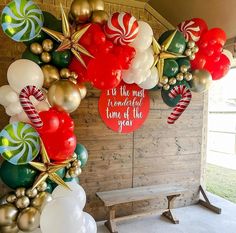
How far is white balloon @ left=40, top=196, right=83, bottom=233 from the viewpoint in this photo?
5.03ft

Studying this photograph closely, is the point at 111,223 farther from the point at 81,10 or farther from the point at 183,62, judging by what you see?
the point at 81,10

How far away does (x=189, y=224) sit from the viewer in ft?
9.89

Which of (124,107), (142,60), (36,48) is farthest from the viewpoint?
(124,107)

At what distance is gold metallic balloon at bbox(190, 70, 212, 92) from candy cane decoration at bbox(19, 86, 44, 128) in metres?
1.50

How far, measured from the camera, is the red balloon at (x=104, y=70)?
174 cm

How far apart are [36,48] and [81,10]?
0.44m

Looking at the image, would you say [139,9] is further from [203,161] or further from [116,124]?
[203,161]

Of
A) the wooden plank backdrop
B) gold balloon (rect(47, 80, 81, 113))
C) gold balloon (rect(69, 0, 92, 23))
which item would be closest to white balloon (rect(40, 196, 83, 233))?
gold balloon (rect(47, 80, 81, 113))

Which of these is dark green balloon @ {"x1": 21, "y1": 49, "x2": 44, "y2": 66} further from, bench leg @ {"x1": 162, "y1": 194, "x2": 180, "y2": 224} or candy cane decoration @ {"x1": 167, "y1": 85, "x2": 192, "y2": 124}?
bench leg @ {"x1": 162, "y1": 194, "x2": 180, "y2": 224}

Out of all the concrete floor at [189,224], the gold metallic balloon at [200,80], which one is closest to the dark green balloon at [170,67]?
the gold metallic balloon at [200,80]

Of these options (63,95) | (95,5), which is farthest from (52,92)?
(95,5)

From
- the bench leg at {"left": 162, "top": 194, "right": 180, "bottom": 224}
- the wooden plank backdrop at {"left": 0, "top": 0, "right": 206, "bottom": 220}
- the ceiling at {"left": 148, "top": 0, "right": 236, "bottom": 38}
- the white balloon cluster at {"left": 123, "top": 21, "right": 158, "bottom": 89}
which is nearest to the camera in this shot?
the white balloon cluster at {"left": 123, "top": 21, "right": 158, "bottom": 89}

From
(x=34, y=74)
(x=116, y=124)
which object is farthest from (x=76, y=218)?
(x=116, y=124)

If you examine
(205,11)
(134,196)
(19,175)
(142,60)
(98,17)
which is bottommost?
(134,196)
